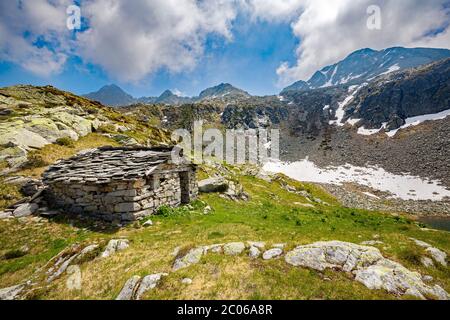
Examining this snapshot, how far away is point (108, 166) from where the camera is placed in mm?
17000

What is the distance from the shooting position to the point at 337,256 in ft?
30.0

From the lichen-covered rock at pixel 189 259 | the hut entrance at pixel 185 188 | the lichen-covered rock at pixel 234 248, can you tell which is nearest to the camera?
the lichen-covered rock at pixel 189 259

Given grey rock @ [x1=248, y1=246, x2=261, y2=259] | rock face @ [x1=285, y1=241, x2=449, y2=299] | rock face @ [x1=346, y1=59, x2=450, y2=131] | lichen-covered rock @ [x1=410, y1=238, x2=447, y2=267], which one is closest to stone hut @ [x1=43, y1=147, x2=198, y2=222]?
grey rock @ [x1=248, y1=246, x2=261, y2=259]

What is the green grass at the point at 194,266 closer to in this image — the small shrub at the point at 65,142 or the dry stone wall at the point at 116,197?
the dry stone wall at the point at 116,197

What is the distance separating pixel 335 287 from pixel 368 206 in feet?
192

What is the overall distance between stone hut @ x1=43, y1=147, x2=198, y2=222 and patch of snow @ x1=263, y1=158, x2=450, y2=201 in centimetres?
7538

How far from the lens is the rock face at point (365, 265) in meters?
7.43

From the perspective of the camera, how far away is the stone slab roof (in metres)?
15.6

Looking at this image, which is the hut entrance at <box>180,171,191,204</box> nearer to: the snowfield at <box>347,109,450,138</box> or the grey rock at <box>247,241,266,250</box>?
the grey rock at <box>247,241,266,250</box>

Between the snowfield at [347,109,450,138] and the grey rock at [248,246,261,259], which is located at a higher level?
the snowfield at [347,109,450,138]

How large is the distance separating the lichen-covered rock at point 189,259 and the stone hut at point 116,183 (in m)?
7.02

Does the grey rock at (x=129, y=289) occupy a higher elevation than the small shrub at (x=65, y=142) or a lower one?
lower

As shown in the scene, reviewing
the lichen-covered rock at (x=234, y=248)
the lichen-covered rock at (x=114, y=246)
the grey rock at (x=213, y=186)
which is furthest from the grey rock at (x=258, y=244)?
the grey rock at (x=213, y=186)
